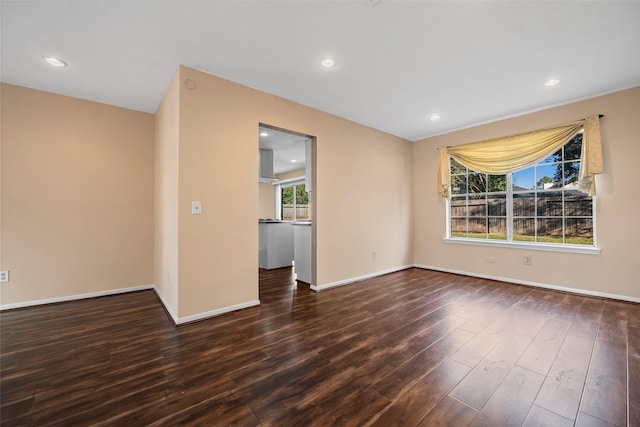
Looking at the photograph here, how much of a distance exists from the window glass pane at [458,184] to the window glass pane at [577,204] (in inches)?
55.1

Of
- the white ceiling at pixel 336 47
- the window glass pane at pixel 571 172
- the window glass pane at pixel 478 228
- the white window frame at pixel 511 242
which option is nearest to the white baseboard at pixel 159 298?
the white ceiling at pixel 336 47

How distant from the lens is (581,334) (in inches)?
92.7

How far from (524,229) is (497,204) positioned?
21.8 inches

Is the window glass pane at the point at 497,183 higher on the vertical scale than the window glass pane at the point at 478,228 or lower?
higher

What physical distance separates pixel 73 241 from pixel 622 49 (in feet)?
21.2

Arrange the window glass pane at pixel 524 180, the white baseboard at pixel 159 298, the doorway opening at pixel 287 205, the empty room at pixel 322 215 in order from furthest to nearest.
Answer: the window glass pane at pixel 524 180 → the doorway opening at pixel 287 205 → the white baseboard at pixel 159 298 → the empty room at pixel 322 215

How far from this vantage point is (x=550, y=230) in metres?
3.89

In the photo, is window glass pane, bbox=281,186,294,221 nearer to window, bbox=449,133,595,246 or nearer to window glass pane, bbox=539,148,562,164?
window, bbox=449,133,595,246

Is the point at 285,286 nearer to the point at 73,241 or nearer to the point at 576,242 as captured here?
the point at 73,241

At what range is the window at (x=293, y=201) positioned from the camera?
8312 millimetres

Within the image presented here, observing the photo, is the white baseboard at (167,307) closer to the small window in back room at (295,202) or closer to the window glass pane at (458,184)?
the window glass pane at (458,184)

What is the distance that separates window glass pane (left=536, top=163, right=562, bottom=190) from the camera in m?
3.83

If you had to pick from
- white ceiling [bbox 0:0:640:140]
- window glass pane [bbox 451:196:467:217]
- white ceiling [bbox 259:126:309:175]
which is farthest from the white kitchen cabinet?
window glass pane [bbox 451:196:467:217]

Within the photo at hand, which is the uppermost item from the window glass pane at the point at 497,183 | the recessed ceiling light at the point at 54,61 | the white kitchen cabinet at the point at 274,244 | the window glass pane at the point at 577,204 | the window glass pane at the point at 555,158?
the recessed ceiling light at the point at 54,61
